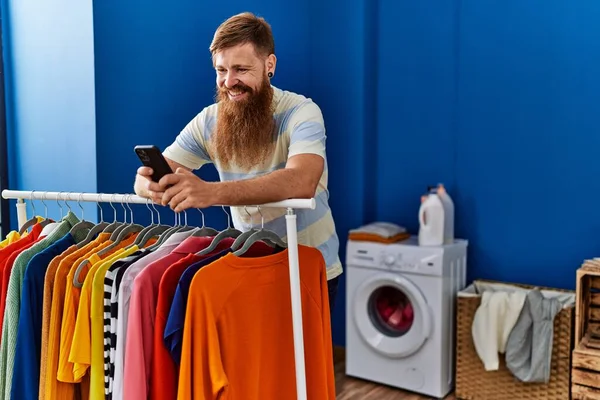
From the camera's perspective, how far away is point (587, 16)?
2.94 m

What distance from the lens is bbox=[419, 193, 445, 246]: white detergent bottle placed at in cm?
309

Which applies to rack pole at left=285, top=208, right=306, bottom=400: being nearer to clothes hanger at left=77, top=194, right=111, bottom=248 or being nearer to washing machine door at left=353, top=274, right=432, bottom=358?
clothes hanger at left=77, top=194, right=111, bottom=248

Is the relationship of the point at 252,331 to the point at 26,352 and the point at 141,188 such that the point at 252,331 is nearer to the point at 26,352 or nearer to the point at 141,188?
the point at 141,188

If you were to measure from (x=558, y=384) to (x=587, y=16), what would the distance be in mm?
1801

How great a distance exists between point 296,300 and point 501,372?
205 cm

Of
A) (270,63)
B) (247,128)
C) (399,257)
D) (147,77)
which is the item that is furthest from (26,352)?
(399,257)

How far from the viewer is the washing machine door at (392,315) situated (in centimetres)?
301

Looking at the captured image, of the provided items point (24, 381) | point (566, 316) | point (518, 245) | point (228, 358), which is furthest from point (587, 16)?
point (24, 381)

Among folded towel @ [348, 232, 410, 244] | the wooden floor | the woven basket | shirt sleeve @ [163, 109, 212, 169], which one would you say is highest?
shirt sleeve @ [163, 109, 212, 169]

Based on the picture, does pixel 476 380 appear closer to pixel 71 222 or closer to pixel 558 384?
pixel 558 384

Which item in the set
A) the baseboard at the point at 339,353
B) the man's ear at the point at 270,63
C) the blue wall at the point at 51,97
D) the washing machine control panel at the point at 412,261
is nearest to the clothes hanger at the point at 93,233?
the man's ear at the point at 270,63

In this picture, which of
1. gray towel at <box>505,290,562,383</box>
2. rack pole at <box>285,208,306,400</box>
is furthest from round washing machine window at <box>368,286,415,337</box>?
rack pole at <box>285,208,306,400</box>

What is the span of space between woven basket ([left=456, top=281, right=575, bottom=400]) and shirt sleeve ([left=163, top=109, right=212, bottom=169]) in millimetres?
1758

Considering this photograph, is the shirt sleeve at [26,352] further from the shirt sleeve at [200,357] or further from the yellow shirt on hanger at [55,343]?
the shirt sleeve at [200,357]
